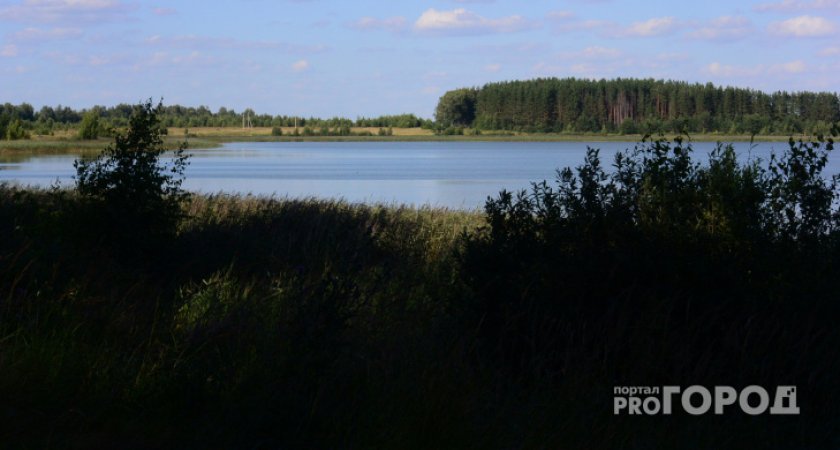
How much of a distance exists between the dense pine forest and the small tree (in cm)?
10713

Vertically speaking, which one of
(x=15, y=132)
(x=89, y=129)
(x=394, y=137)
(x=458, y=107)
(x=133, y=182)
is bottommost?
(x=394, y=137)

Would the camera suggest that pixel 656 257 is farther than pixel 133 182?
No

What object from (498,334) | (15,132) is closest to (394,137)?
(15,132)

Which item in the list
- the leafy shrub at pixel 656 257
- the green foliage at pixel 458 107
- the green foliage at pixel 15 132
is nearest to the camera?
the leafy shrub at pixel 656 257

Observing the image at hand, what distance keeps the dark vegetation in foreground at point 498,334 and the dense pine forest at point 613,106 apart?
353 ft

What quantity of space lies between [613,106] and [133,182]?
149 meters

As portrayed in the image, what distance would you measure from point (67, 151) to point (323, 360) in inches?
3328

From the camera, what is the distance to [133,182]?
1235 cm

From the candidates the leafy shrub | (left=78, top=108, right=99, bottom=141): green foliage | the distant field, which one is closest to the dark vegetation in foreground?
the leafy shrub

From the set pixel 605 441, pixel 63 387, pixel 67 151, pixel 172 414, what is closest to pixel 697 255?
pixel 605 441

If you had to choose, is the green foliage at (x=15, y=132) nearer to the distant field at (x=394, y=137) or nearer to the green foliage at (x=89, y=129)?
the green foliage at (x=89, y=129)

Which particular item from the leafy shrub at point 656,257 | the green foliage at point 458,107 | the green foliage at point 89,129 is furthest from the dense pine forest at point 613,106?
the leafy shrub at point 656,257

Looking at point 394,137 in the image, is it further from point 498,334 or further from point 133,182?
point 498,334

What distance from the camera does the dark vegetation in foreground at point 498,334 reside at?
632cm
